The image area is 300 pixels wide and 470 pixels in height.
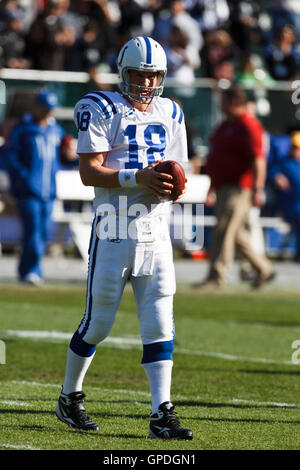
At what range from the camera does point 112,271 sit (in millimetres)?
5453

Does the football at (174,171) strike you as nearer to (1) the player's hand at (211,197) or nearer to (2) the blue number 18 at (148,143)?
(2) the blue number 18 at (148,143)

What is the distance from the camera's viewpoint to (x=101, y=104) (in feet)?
18.0

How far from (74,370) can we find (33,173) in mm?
8029

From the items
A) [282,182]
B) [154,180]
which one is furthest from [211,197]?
[154,180]

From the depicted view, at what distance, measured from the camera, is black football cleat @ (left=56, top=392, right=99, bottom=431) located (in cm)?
555

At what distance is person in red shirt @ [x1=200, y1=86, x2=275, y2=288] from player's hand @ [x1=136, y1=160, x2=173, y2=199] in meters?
7.42

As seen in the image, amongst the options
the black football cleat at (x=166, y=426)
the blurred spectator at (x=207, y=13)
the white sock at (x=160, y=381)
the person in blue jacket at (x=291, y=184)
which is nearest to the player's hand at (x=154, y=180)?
the white sock at (x=160, y=381)

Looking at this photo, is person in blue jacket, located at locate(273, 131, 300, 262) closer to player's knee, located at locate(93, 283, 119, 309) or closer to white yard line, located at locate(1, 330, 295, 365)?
white yard line, located at locate(1, 330, 295, 365)

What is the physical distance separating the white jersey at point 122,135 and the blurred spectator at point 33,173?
7.82 m

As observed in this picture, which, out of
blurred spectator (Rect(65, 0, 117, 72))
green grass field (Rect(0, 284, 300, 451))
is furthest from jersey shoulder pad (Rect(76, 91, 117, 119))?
blurred spectator (Rect(65, 0, 117, 72))

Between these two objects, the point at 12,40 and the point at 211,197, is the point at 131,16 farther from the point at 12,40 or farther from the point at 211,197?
the point at 211,197

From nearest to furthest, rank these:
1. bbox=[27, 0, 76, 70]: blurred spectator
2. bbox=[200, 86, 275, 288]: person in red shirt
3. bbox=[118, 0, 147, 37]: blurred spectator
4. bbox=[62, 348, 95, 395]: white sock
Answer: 1. bbox=[62, 348, 95, 395]: white sock
2. bbox=[200, 86, 275, 288]: person in red shirt
3. bbox=[27, 0, 76, 70]: blurred spectator
4. bbox=[118, 0, 147, 37]: blurred spectator

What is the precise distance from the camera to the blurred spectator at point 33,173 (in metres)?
13.4
